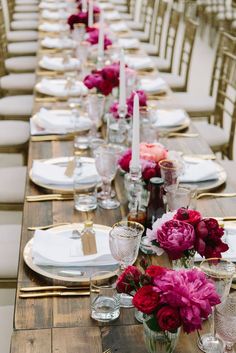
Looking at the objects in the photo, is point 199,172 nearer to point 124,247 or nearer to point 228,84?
point 124,247

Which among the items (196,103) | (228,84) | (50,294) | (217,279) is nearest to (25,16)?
(196,103)

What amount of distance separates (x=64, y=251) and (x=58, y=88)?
1818 millimetres

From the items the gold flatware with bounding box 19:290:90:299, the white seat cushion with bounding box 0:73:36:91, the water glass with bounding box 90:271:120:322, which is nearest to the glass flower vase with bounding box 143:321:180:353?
the water glass with bounding box 90:271:120:322

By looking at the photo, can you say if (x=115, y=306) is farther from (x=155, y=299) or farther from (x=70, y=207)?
(x=70, y=207)

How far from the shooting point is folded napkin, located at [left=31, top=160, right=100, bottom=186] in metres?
2.46

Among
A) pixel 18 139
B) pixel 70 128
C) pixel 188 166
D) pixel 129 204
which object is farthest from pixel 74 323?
pixel 18 139

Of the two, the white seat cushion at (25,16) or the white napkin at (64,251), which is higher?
the white napkin at (64,251)

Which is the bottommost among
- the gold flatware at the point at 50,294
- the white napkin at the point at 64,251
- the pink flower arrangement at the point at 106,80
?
the gold flatware at the point at 50,294

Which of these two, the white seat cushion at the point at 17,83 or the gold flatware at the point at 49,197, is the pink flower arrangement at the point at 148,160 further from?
the white seat cushion at the point at 17,83

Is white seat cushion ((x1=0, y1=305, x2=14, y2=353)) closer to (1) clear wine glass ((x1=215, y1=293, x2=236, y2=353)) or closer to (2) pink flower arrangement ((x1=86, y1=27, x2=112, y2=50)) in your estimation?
(1) clear wine glass ((x1=215, y1=293, x2=236, y2=353))

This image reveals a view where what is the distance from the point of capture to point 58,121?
3.11 meters

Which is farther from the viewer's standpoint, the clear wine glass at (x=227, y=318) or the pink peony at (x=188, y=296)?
the clear wine glass at (x=227, y=318)

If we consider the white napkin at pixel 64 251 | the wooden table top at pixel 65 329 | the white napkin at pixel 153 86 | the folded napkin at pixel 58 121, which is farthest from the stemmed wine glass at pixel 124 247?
the white napkin at pixel 153 86

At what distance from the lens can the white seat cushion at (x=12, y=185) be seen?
3.03 metres
